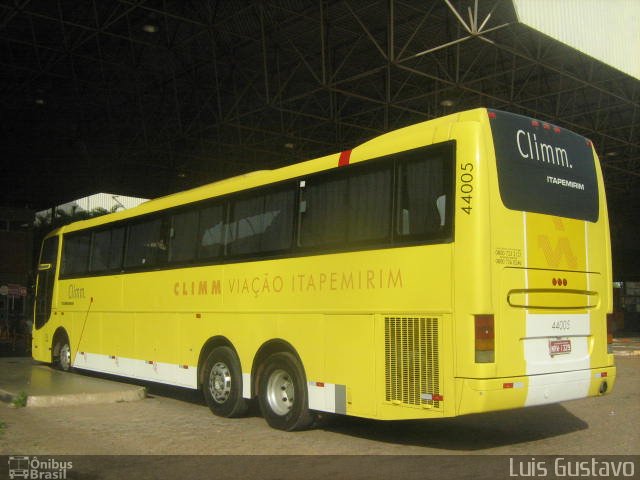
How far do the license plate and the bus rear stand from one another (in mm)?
11

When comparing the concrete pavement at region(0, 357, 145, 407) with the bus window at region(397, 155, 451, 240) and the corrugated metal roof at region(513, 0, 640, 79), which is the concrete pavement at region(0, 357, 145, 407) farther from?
the corrugated metal roof at region(513, 0, 640, 79)

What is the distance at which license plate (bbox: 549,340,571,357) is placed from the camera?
24.6ft

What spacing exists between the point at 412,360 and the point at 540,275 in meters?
1.65

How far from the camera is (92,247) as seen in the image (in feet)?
47.9

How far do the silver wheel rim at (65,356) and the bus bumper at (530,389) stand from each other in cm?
1120

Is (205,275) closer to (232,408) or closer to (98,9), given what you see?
(232,408)

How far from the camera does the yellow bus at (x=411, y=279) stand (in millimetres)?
7004

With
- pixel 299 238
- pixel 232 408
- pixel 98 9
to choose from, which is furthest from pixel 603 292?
pixel 98 9

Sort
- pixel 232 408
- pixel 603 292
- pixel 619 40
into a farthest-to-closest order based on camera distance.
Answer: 1. pixel 619 40
2. pixel 232 408
3. pixel 603 292

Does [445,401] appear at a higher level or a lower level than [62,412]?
higher

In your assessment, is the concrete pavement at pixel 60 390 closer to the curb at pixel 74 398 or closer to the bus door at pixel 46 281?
the curb at pixel 74 398

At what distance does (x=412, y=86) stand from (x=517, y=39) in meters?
6.12

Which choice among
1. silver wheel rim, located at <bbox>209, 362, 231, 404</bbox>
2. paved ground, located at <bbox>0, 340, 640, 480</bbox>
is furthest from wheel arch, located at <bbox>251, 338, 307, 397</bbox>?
silver wheel rim, located at <bbox>209, 362, 231, 404</bbox>

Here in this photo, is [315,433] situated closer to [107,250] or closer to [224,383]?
[224,383]
